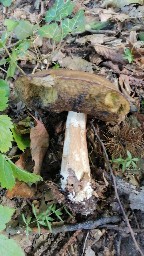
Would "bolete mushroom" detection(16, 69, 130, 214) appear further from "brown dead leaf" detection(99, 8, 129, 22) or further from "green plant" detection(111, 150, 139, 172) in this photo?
"brown dead leaf" detection(99, 8, 129, 22)

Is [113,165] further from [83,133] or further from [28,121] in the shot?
[28,121]

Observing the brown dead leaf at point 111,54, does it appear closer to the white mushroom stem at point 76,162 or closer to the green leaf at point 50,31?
the green leaf at point 50,31

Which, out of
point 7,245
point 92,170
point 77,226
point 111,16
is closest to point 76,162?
point 92,170

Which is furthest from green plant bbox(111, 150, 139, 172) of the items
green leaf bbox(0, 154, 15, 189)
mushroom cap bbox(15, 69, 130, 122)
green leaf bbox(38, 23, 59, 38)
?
green leaf bbox(38, 23, 59, 38)

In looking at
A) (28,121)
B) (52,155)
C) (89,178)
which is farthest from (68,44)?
(89,178)

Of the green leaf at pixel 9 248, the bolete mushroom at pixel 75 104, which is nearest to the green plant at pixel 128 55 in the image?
the bolete mushroom at pixel 75 104

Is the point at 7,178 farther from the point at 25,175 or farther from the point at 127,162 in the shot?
the point at 127,162
